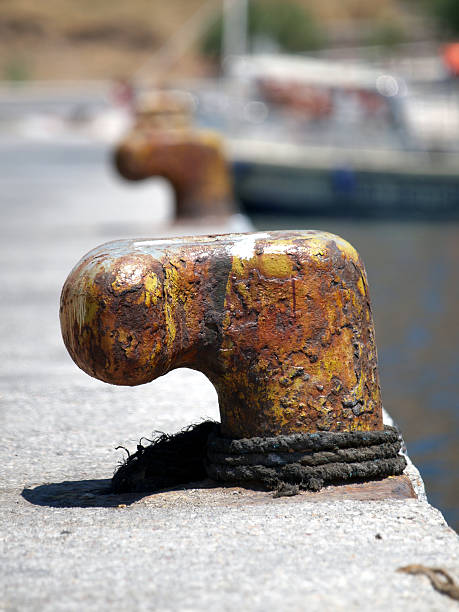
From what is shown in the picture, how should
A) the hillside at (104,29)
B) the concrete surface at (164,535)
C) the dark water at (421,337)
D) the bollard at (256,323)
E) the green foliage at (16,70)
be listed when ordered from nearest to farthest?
the concrete surface at (164,535) < the bollard at (256,323) < the dark water at (421,337) < the green foliage at (16,70) < the hillside at (104,29)

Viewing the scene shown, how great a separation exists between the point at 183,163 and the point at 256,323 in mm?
8005

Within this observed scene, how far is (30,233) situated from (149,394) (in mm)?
6122

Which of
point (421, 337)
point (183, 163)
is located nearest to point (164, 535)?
point (421, 337)

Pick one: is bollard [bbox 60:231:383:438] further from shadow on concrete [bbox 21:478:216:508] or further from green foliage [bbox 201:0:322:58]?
green foliage [bbox 201:0:322:58]

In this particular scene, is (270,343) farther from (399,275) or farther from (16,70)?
(16,70)

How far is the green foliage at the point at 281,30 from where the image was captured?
66938 mm

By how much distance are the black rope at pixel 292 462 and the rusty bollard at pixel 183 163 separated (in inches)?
292

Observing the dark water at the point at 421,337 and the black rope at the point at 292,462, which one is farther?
the dark water at the point at 421,337

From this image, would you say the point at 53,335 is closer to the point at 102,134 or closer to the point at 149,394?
the point at 149,394

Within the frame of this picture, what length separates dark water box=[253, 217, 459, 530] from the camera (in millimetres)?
5398

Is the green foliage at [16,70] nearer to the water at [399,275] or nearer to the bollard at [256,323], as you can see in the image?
the water at [399,275]

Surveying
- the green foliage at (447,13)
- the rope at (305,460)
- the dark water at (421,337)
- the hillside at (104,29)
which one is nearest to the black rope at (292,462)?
the rope at (305,460)

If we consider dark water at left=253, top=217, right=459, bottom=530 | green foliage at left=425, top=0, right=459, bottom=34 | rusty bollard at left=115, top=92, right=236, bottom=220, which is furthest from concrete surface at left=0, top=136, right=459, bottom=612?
green foliage at left=425, top=0, right=459, bottom=34

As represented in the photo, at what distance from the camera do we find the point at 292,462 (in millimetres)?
2979
